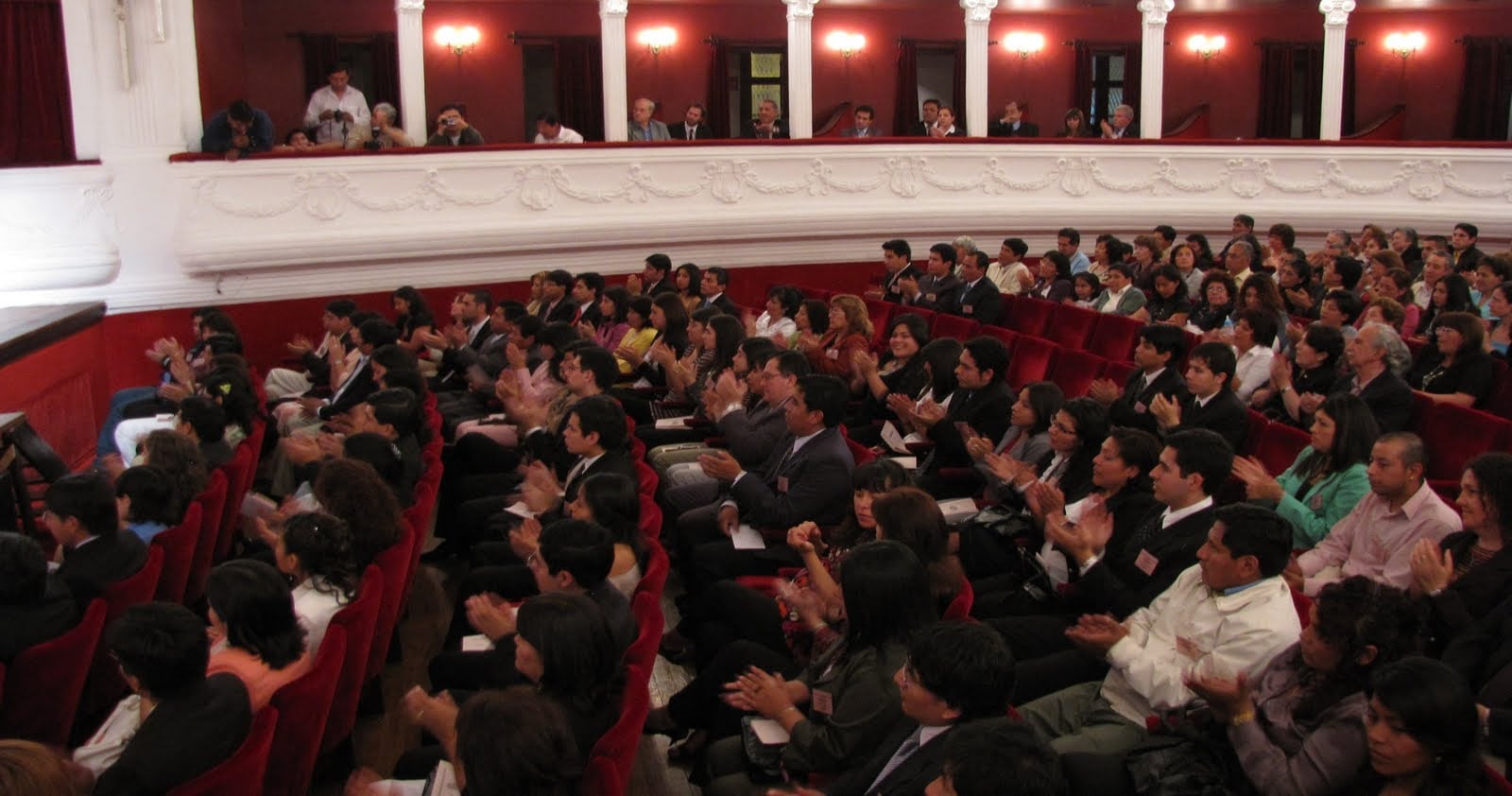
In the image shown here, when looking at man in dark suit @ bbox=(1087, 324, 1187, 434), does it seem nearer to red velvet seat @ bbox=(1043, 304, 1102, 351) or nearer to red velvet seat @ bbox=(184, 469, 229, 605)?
red velvet seat @ bbox=(1043, 304, 1102, 351)

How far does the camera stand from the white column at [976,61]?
11539 mm

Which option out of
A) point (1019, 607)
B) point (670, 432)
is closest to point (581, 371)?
point (670, 432)

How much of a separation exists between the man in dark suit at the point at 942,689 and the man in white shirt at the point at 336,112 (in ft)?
27.9

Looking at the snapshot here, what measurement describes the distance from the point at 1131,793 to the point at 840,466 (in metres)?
1.88

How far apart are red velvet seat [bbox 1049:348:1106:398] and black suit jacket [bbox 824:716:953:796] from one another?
3.47m

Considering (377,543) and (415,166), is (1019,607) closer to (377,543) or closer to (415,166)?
(377,543)

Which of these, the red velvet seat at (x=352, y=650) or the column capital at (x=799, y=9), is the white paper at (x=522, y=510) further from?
the column capital at (x=799, y=9)

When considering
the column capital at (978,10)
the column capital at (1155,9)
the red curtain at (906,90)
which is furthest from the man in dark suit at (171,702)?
the red curtain at (906,90)

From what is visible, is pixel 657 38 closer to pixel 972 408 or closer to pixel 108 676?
pixel 972 408

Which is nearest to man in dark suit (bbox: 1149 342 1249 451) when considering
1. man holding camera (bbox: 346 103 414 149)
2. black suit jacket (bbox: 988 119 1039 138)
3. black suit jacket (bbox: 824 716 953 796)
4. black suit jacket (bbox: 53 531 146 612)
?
black suit jacket (bbox: 824 716 953 796)

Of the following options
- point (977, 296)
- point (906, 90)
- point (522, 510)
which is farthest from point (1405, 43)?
point (522, 510)

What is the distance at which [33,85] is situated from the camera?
937cm

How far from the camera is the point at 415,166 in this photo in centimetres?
881

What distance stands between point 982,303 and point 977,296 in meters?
0.07
